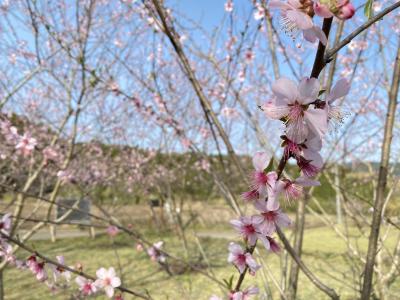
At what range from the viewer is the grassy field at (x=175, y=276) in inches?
214

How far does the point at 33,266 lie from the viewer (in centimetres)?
165

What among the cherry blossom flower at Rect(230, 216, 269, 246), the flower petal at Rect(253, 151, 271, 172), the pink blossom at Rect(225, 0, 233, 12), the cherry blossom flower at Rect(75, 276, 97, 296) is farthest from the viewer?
the pink blossom at Rect(225, 0, 233, 12)

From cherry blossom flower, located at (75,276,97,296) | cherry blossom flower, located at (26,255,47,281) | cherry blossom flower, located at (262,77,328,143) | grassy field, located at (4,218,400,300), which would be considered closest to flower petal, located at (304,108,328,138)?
cherry blossom flower, located at (262,77,328,143)

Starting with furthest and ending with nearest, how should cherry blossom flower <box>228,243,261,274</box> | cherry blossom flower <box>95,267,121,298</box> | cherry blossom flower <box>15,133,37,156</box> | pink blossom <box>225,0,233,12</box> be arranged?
pink blossom <box>225,0,233,12</box> < cherry blossom flower <box>15,133,37,156</box> < cherry blossom flower <box>95,267,121,298</box> < cherry blossom flower <box>228,243,261,274</box>

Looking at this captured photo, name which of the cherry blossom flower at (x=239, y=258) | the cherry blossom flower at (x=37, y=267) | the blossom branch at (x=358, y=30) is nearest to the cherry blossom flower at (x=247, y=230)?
the cherry blossom flower at (x=239, y=258)

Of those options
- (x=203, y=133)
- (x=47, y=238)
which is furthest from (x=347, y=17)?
(x=47, y=238)

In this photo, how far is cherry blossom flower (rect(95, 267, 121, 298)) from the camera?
1782 mm

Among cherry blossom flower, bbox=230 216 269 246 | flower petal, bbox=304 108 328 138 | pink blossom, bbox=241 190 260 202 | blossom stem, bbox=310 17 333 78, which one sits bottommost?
cherry blossom flower, bbox=230 216 269 246

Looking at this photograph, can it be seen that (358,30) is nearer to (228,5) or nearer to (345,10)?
(345,10)

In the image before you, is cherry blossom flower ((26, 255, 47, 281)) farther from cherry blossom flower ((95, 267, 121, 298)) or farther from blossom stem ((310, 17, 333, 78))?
blossom stem ((310, 17, 333, 78))

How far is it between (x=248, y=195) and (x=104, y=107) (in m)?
8.13

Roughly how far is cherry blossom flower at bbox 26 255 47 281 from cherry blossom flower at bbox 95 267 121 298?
9.3 inches

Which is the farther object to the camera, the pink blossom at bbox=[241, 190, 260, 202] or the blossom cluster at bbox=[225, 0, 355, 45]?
the pink blossom at bbox=[241, 190, 260, 202]

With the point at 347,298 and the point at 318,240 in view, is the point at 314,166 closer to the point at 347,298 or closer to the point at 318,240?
the point at 347,298
